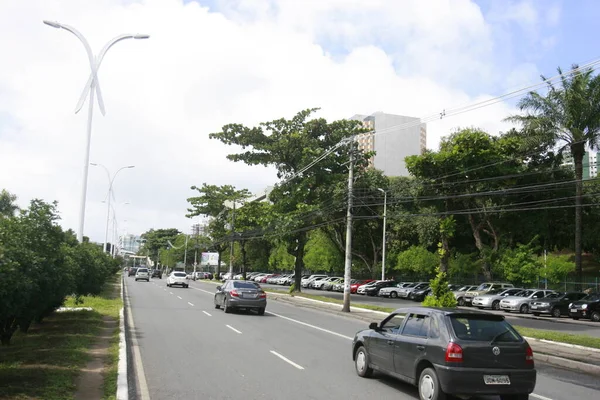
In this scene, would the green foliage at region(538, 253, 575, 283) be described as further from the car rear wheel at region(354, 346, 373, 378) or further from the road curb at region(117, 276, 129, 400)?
the road curb at region(117, 276, 129, 400)

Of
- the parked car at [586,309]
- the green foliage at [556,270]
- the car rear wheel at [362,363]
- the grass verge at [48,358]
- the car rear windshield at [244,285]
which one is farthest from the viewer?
the green foliage at [556,270]

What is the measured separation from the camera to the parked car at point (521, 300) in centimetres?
3312

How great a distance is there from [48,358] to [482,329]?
803 cm

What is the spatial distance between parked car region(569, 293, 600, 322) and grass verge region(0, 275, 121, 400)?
84.8ft

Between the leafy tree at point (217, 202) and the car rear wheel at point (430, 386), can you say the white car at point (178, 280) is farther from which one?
the car rear wheel at point (430, 386)

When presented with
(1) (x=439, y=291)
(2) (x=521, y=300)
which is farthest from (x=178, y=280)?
(1) (x=439, y=291)

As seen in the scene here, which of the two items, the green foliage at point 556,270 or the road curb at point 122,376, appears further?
the green foliage at point 556,270

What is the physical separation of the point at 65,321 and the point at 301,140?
26.5 m

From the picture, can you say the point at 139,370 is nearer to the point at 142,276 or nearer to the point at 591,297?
the point at 591,297

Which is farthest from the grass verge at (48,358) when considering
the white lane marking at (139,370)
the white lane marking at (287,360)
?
the white lane marking at (287,360)

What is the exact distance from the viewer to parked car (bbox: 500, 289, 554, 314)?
33125mm

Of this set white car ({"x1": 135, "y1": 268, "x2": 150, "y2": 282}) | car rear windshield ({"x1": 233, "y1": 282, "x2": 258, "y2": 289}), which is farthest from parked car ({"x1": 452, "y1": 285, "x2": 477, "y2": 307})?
white car ({"x1": 135, "y1": 268, "x2": 150, "y2": 282})

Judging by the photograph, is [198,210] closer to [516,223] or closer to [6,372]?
[516,223]

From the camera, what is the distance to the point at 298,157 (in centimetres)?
4153
